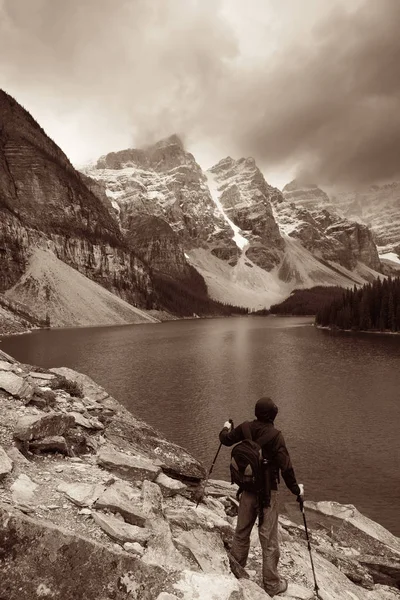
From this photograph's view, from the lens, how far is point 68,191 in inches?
7411

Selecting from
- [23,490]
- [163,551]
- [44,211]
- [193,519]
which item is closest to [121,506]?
[163,551]

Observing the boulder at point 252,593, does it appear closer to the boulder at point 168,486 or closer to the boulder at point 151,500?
the boulder at point 151,500

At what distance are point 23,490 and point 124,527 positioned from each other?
204 centimetres

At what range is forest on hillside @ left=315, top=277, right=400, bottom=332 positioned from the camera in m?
123

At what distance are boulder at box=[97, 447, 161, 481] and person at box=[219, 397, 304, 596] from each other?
3493 mm

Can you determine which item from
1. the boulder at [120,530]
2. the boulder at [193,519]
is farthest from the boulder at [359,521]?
the boulder at [120,530]

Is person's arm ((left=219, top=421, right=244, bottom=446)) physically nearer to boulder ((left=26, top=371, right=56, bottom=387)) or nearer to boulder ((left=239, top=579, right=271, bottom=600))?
boulder ((left=239, top=579, right=271, bottom=600))

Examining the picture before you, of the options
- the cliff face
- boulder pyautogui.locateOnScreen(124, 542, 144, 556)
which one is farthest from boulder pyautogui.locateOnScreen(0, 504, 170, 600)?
the cliff face

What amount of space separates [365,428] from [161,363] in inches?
1260

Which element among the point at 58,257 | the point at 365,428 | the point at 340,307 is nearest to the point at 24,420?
the point at 365,428

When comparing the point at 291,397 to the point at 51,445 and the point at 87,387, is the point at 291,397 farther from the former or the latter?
the point at 51,445

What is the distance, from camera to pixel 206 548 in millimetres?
8070

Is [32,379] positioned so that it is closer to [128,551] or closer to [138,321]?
[128,551]

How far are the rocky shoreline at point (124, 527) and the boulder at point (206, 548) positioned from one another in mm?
32
